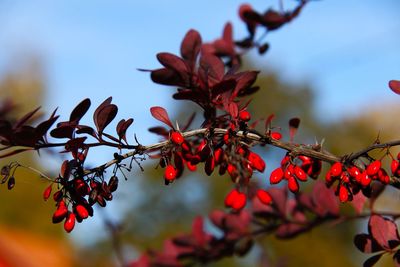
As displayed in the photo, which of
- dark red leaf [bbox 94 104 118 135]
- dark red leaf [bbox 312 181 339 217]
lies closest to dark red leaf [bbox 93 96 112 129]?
dark red leaf [bbox 94 104 118 135]

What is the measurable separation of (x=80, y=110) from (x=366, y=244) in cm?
71

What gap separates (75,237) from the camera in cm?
1521

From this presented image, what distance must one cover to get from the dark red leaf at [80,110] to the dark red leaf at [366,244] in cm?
69

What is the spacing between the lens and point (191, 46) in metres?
1.31

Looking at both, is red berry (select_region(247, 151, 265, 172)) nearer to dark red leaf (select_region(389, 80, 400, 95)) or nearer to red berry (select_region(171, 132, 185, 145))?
red berry (select_region(171, 132, 185, 145))

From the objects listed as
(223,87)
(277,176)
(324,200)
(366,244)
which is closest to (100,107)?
(223,87)

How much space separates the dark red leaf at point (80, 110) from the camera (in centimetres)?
113

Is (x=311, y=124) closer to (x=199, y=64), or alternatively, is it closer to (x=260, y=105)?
(x=260, y=105)

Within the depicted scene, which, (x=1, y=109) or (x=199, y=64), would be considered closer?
(x=199, y=64)

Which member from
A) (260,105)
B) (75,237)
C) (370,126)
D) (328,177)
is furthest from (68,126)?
(370,126)

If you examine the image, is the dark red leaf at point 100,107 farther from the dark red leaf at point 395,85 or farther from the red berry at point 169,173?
the dark red leaf at point 395,85

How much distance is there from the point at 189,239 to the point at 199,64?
0.94 meters

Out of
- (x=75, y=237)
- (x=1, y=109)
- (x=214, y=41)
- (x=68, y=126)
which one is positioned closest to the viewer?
(x=68, y=126)

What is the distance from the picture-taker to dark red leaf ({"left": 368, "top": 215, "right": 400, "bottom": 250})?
133cm
